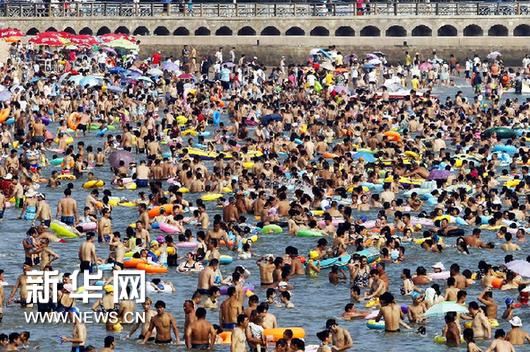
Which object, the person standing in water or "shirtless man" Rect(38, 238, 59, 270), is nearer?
"shirtless man" Rect(38, 238, 59, 270)

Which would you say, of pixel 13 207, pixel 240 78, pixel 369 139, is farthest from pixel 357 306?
pixel 240 78

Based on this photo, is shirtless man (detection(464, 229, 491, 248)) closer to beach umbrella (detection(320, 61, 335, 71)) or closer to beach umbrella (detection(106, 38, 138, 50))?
beach umbrella (detection(320, 61, 335, 71))

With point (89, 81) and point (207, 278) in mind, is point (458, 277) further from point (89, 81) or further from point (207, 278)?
point (89, 81)

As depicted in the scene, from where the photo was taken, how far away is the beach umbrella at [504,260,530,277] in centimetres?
3612

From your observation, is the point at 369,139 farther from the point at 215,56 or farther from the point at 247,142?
the point at 215,56

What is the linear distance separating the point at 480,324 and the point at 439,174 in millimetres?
17647

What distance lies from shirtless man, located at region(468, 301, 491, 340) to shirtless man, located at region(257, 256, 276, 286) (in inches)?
248

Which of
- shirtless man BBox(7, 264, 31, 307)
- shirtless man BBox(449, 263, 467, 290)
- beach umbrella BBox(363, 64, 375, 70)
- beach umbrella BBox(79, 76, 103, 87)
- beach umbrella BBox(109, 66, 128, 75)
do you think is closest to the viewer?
shirtless man BBox(7, 264, 31, 307)

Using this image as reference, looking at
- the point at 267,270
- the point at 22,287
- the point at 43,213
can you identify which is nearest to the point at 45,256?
the point at 22,287

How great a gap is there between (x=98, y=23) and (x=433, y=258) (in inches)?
2008

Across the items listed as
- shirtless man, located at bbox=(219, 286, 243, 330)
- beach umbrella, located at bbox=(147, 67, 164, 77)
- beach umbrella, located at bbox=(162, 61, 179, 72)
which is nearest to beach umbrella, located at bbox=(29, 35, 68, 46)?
beach umbrella, located at bbox=(147, 67, 164, 77)

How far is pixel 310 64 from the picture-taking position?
8019cm

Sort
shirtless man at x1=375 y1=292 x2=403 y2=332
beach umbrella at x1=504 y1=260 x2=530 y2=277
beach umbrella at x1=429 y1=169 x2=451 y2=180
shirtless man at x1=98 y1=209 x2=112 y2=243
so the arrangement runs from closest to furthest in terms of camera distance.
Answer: shirtless man at x1=375 y1=292 x2=403 y2=332 < beach umbrella at x1=504 y1=260 x2=530 y2=277 < shirtless man at x1=98 y1=209 x2=112 y2=243 < beach umbrella at x1=429 y1=169 x2=451 y2=180

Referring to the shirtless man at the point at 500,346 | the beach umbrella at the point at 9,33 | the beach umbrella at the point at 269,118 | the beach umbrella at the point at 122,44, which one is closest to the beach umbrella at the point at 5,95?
the beach umbrella at the point at 269,118
